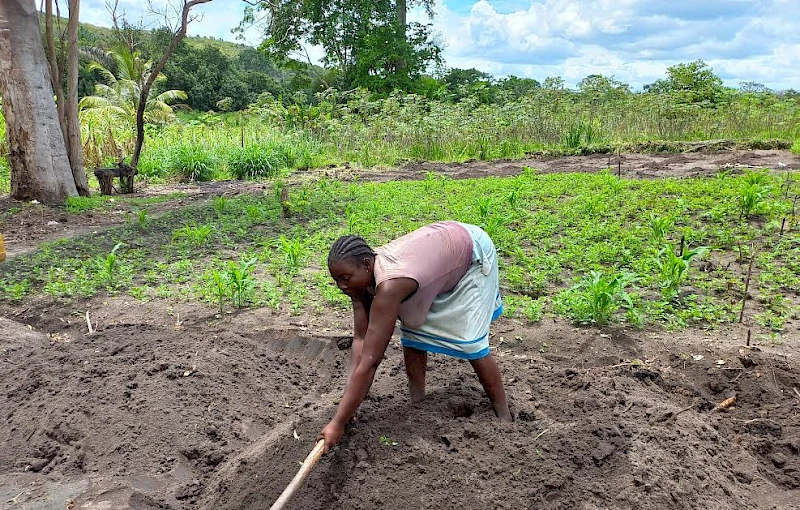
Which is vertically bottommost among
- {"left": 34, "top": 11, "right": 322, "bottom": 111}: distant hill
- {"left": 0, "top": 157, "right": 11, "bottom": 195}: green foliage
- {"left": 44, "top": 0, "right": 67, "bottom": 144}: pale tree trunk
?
{"left": 0, "top": 157, "right": 11, "bottom": 195}: green foliage

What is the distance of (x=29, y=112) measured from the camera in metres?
9.52

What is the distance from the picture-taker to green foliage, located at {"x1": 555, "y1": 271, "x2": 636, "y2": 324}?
4355mm

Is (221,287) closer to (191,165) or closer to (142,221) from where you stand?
(142,221)

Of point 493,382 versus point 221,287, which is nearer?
point 493,382

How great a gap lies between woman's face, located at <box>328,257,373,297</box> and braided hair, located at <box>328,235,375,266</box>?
0.02 meters

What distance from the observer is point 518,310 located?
15.5 ft

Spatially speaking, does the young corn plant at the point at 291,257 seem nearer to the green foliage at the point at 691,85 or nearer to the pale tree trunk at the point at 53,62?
the pale tree trunk at the point at 53,62

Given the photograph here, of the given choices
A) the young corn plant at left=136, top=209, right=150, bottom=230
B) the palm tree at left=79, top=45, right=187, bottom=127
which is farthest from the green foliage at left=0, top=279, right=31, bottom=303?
the palm tree at left=79, top=45, right=187, bottom=127

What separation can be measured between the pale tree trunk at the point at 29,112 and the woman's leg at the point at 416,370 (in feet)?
28.5

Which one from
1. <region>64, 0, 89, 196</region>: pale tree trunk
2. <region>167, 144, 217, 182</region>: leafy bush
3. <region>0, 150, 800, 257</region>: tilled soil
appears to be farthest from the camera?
<region>167, 144, 217, 182</region>: leafy bush

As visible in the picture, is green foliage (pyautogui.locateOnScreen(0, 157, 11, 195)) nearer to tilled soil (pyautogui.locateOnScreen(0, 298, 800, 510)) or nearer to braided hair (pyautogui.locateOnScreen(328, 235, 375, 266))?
tilled soil (pyautogui.locateOnScreen(0, 298, 800, 510))

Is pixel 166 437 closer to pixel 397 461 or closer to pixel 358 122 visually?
pixel 397 461

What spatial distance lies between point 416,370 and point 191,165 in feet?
38.1

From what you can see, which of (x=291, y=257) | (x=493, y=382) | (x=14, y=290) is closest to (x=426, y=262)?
(x=493, y=382)
